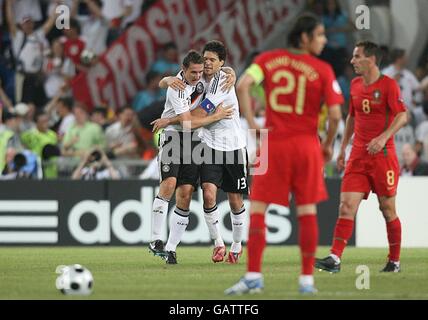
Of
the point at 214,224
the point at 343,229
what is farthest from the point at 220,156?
the point at 343,229

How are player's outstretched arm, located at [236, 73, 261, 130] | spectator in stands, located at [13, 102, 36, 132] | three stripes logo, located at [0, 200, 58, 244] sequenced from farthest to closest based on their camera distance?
spectator in stands, located at [13, 102, 36, 132] → three stripes logo, located at [0, 200, 58, 244] → player's outstretched arm, located at [236, 73, 261, 130]

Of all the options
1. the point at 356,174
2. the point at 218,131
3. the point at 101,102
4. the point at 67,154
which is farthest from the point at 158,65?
the point at 356,174

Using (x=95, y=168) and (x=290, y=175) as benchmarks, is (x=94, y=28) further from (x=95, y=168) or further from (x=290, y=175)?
(x=290, y=175)

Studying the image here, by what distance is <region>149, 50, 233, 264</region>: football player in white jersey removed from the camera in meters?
13.9

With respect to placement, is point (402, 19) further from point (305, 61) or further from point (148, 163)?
point (305, 61)

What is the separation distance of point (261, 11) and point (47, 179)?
5686mm

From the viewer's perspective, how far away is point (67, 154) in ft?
64.9

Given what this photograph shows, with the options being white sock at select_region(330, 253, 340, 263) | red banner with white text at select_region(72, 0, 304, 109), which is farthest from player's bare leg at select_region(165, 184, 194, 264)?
red banner with white text at select_region(72, 0, 304, 109)

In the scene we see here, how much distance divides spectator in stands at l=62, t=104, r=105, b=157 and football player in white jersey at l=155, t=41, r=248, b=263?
5.67m

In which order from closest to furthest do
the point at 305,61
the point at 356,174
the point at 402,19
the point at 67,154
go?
the point at 305,61 → the point at 356,174 → the point at 67,154 → the point at 402,19

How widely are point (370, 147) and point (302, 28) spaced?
2.62 m

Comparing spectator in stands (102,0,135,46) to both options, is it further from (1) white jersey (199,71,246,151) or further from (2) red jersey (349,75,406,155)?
(2) red jersey (349,75,406,155)

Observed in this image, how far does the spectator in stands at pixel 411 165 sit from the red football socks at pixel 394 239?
5771 millimetres

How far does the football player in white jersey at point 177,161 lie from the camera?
13.9 meters
